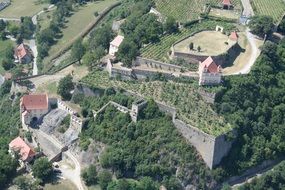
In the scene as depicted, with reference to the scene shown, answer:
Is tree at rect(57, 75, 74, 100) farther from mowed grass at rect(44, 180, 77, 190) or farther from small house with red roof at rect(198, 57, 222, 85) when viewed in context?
small house with red roof at rect(198, 57, 222, 85)

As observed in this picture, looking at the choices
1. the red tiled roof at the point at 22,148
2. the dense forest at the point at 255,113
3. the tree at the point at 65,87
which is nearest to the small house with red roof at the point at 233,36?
the dense forest at the point at 255,113

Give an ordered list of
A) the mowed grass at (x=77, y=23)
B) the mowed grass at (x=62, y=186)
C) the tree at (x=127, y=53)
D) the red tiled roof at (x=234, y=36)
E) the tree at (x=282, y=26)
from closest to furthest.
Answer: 1. the mowed grass at (x=62, y=186)
2. the tree at (x=127, y=53)
3. the red tiled roof at (x=234, y=36)
4. the tree at (x=282, y=26)
5. the mowed grass at (x=77, y=23)

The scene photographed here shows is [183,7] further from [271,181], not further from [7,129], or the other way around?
[271,181]

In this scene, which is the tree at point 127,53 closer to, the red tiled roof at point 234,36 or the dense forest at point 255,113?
the dense forest at point 255,113

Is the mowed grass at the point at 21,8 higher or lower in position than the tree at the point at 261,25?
lower

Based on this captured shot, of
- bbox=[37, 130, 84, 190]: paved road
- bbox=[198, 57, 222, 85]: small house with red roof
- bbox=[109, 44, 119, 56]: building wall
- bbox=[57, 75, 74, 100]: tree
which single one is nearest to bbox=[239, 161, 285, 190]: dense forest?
bbox=[198, 57, 222, 85]: small house with red roof

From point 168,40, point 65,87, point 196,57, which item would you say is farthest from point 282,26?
point 65,87

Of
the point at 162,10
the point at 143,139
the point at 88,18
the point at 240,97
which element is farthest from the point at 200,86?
the point at 88,18
